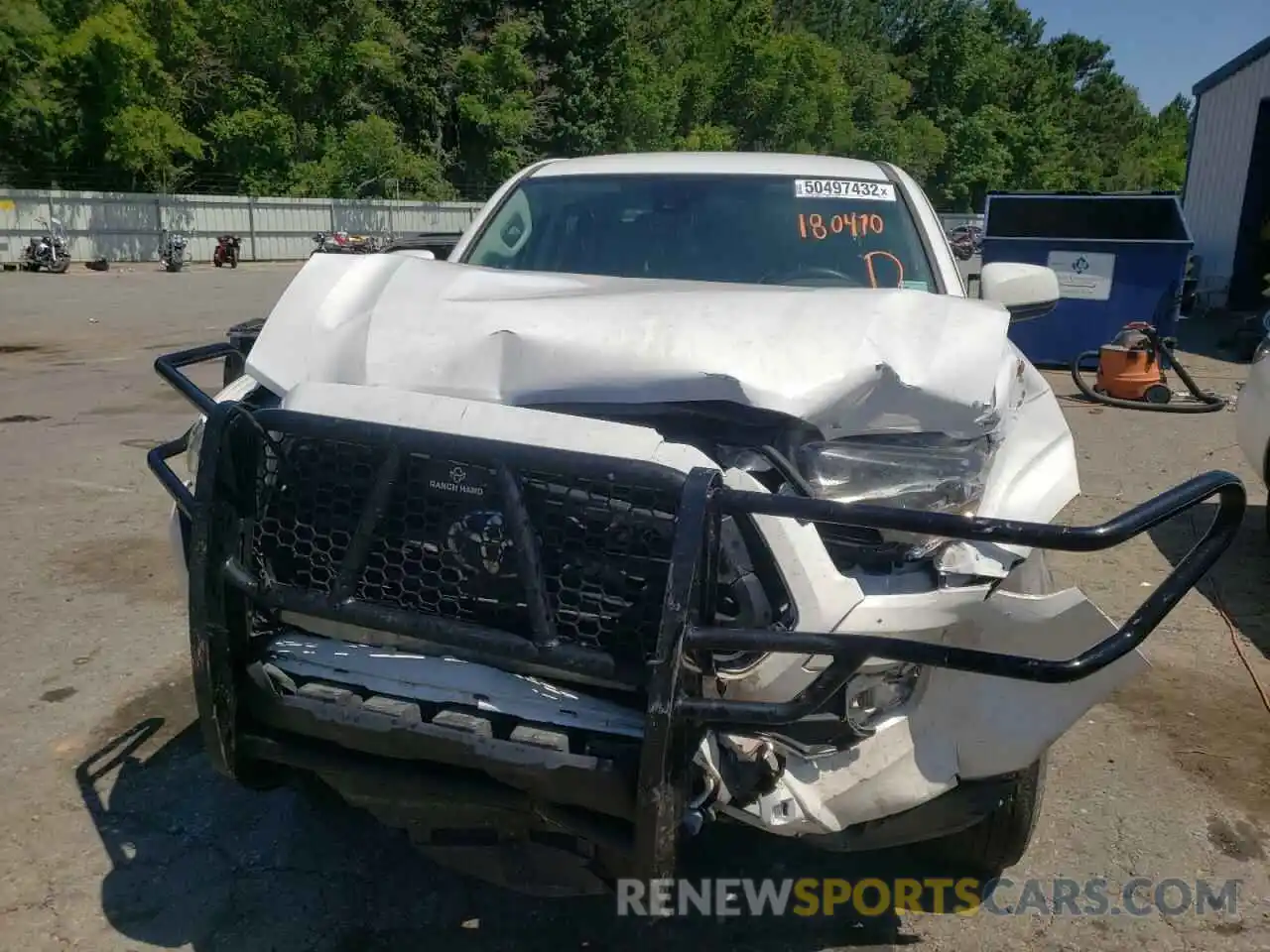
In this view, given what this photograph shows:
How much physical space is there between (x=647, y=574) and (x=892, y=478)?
0.67 meters

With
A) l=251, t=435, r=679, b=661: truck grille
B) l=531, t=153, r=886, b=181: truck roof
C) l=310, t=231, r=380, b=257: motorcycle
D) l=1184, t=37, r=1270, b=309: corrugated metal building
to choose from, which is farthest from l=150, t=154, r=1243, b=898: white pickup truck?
l=310, t=231, r=380, b=257: motorcycle

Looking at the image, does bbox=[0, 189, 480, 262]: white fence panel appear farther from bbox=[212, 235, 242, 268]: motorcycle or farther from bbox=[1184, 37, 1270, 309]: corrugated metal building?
bbox=[1184, 37, 1270, 309]: corrugated metal building

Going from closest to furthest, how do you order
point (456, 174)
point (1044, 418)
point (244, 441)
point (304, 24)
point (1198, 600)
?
point (244, 441), point (1044, 418), point (1198, 600), point (304, 24), point (456, 174)

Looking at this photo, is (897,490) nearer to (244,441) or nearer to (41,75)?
(244,441)

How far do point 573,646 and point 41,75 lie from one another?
125 ft

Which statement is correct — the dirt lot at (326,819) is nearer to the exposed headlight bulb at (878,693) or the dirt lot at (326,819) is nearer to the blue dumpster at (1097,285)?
the exposed headlight bulb at (878,693)

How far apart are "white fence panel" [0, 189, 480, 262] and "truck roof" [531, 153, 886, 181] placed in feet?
94.9

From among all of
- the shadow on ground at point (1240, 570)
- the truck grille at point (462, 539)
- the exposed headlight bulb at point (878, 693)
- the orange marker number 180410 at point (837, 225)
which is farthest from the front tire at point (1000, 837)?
the shadow on ground at point (1240, 570)

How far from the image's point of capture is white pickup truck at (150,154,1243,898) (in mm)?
2045

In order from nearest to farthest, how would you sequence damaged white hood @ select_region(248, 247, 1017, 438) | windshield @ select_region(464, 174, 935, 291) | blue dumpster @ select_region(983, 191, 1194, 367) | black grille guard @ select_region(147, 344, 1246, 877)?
black grille guard @ select_region(147, 344, 1246, 877), damaged white hood @ select_region(248, 247, 1017, 438), windshield @ select_region(464, 174, 935, 291), blue dumpster @ select_region(983, 191, 1194, 367)

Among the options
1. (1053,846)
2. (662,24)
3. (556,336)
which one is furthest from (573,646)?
(662,24)

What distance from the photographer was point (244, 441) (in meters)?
2.33

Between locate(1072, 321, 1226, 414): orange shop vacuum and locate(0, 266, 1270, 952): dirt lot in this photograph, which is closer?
locate(0, 266, 1270, 952): dirt lot

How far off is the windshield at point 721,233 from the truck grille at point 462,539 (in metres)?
1.76
